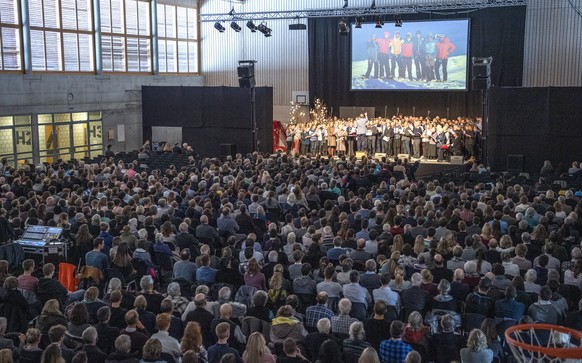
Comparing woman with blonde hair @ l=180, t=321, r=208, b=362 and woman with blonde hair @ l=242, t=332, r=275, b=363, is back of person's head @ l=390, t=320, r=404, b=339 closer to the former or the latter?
woman with blonde hair @ l=242, t=332, r=275, b=363

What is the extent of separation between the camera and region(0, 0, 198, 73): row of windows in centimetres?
2294

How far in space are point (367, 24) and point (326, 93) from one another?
378 cm

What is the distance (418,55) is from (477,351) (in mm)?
23152


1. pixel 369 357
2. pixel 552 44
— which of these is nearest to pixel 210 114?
pixel 552 44

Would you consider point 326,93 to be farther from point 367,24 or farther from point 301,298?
point 301,298

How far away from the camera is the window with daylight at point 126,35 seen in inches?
1064

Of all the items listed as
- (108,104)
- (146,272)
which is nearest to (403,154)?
(108,104)

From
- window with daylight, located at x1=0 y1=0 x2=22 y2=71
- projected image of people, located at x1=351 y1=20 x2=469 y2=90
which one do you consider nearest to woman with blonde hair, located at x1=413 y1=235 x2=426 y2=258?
window with daylight, located at x1=0 y1=0 x2=22 y2=71

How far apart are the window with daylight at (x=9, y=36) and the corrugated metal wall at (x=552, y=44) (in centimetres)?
1973

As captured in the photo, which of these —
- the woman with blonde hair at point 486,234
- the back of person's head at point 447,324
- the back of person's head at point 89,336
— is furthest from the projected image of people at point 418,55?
the back of person's head at point 89,336

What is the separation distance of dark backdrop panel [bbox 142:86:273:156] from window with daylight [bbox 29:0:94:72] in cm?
344

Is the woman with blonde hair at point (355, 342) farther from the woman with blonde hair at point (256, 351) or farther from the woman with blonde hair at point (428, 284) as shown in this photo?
the woman with blonde hair at point (428, 284)

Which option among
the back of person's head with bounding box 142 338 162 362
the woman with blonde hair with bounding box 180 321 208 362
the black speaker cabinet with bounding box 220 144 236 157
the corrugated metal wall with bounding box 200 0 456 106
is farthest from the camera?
the corrugated metal wall with bounding box 200 0 456 106

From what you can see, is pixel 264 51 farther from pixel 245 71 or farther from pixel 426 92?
pixel 426 92
